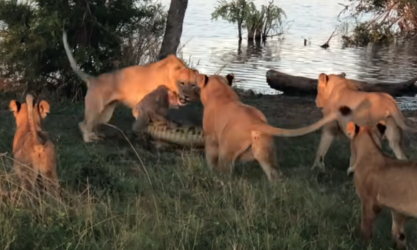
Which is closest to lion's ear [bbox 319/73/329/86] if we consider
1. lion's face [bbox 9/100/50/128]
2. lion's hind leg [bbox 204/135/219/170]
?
lion's hind leg [bbox 204/135/219/170]

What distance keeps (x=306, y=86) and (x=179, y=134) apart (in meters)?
6.87

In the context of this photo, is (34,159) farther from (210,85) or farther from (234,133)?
(210,85)

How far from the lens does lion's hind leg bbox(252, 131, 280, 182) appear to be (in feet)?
23.7

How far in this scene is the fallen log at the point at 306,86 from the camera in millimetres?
15539

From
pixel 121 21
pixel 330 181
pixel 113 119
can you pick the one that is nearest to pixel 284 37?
pixel 121 21

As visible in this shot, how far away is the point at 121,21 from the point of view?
13.2 meters

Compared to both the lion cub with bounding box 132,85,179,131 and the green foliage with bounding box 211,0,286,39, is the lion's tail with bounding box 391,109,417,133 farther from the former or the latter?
the green foliage with bounding box 211,0,286,39

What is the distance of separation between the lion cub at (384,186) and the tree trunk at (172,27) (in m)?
8.31

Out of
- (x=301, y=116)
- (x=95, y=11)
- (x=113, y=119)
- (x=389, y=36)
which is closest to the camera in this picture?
(x=113, y=119)

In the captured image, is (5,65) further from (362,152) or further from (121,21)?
(362,152)

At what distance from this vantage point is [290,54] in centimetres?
2450

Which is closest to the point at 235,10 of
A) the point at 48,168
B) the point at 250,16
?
the point at 250,16

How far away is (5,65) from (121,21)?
2.09 metres

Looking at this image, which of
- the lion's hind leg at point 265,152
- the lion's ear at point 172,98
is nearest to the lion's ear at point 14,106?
the lion's hind leg at point 265,152
